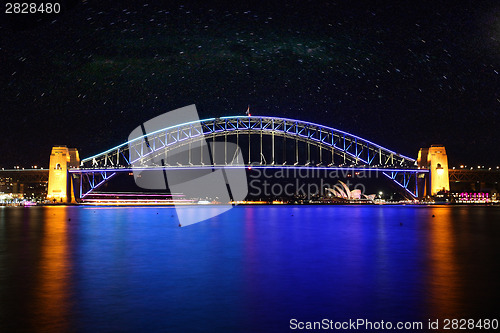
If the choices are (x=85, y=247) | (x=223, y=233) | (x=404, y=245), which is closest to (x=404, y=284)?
(x=404, y=245)

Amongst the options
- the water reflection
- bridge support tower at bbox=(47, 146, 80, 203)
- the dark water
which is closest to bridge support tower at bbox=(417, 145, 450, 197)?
bridge support tower at bbox=(47, 146, 80, 203)

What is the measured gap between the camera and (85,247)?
2225 cm

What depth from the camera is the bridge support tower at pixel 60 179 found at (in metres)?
87.5

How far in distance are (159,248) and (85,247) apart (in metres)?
2.70

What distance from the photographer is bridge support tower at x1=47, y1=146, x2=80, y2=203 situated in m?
87.5

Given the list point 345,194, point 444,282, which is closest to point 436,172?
point 345,194

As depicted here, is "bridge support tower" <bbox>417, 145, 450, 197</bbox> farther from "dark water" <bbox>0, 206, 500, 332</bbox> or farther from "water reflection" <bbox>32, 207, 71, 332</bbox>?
"water reflection" <bbox>32, 207, 71, 332</bbox>

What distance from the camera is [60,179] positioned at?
8756cm

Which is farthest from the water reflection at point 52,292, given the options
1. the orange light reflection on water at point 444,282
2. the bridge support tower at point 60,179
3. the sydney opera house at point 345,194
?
the sydney opera house at point 345,194

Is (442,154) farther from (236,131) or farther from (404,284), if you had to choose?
(404,284)

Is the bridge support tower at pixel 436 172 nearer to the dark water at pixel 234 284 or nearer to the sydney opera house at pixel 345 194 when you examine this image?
the sydney opera house at pixel 345 194

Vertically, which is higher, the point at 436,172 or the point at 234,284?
the point at 436,172

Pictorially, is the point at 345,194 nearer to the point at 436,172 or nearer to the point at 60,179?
the point at 436,172

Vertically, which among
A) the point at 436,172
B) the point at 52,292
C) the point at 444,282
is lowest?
the point at 444,282
